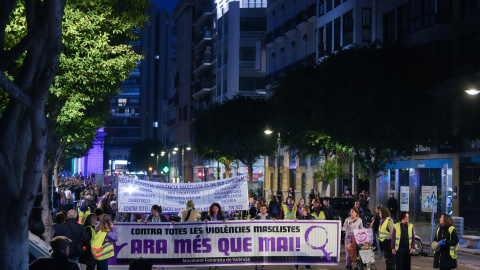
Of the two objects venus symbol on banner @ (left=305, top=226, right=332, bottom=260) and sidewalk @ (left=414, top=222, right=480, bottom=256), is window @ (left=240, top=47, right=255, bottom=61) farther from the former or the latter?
venus symbol on banner @ (left=305, top=226, right=332, bottom=260)

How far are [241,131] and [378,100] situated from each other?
30.6 metres

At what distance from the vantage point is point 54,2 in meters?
10.6

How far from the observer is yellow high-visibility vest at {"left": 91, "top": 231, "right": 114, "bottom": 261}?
16859 millimetres

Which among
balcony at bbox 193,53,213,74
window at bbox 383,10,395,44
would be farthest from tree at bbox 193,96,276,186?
balcony at bbox 193,53,213,74

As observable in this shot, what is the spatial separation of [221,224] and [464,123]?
2292 cm

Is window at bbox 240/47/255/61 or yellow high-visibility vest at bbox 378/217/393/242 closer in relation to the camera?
yellow high-visibility vest at bbox 378/217/393/242

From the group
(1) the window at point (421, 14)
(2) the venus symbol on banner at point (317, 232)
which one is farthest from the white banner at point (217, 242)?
Result: (1) the window at point (421, 14)

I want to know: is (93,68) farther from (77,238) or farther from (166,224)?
(77,238)

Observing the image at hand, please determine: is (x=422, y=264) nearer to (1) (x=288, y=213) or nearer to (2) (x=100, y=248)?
(1) (x=288, y=213)

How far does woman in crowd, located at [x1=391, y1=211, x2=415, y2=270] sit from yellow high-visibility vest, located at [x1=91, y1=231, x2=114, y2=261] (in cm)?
589

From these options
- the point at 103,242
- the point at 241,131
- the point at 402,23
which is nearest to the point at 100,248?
the point at 103,242

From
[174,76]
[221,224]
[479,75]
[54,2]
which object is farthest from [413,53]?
[174,76]

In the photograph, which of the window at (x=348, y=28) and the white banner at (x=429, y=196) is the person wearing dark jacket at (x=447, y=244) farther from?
the window at (x=348, y=28)

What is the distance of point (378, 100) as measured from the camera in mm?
39844
